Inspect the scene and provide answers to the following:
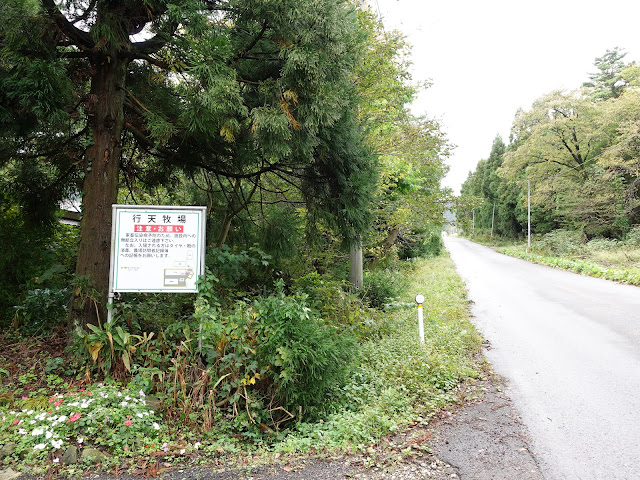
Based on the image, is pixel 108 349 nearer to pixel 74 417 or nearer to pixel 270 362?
pixel 74 417

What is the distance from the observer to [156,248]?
424 cm

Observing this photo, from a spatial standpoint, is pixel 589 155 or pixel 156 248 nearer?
pixel 156 248

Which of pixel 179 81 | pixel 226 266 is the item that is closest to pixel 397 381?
pixel 226 266

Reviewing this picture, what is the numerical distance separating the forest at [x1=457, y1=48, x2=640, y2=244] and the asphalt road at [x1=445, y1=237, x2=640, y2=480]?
12272 millimetres

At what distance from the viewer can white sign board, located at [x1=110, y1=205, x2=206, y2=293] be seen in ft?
13.5

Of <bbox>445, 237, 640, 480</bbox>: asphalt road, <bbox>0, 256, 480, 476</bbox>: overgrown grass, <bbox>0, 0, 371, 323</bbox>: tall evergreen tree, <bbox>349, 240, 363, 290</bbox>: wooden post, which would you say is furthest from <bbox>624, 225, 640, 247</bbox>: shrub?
<bbox>0, 0, 371, 323</bbox>: tall evergreen tree

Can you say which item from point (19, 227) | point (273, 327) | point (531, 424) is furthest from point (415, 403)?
point (19, 227)

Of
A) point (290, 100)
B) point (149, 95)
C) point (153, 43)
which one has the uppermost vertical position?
point (153, 43)

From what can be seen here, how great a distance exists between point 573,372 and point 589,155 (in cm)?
2831

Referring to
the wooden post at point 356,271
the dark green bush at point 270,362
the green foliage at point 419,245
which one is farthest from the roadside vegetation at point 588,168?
the dark green bush at point 270,362

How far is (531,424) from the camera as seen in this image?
3.78 m

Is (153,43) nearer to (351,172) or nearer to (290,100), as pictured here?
(290,100)

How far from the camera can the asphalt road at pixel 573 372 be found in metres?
3.21

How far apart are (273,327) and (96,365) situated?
1795mm
